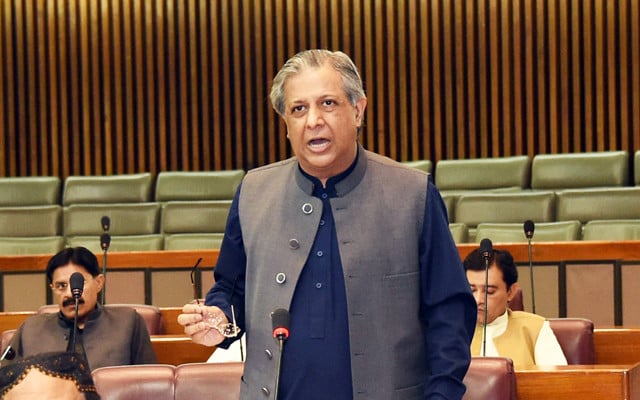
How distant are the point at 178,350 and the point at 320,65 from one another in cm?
290

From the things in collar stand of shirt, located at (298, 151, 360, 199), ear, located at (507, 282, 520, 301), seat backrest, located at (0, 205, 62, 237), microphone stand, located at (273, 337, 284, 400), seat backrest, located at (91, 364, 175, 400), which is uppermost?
collar stand of shirt, located at (298, 151, 360, 199)

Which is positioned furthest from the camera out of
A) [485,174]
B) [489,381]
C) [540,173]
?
[485,174]

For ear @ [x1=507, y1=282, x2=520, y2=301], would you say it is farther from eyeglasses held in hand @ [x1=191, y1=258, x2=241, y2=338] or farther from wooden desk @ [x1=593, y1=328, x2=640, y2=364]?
eyeglasses held in hand @ [x1=191, y1=258, x2=241, y2=338]

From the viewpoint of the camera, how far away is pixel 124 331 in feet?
16.3

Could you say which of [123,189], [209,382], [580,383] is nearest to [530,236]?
[580,383]

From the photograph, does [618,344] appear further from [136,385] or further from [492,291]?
[136,385]

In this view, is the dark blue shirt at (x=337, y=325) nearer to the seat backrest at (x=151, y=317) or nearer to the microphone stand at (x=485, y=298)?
the microphone stand at (x=485, y=298)

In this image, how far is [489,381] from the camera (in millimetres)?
3463

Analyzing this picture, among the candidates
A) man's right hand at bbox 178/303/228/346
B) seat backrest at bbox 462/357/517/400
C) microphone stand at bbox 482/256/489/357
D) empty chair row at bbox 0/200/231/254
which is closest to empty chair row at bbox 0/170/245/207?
empty chair row at bbox 0/200/231/254

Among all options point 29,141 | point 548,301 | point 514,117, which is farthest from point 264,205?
point 29,141

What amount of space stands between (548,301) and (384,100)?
389cm

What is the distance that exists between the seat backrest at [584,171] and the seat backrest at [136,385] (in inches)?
190

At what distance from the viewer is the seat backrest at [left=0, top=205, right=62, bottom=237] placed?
8.38m

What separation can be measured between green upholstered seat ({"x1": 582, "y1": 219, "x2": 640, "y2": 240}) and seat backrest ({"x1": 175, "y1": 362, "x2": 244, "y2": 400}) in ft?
13.5
